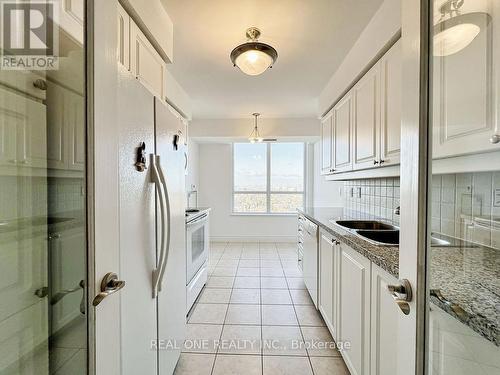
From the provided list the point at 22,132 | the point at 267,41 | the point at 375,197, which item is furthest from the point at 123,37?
the point at 375,197

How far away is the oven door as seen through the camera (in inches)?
91.2

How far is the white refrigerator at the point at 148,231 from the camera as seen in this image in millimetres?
969

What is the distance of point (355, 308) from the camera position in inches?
55.4

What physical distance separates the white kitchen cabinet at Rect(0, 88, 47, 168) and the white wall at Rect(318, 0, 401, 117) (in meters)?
1.91

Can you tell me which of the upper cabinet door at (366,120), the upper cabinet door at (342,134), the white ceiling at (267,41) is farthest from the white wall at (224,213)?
the upper cabinet door at (366,120)

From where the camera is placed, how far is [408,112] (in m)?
0.79

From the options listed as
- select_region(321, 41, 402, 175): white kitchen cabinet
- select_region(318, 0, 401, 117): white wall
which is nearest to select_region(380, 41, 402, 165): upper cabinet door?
select_region(321, 41, 402, 175): white kitchen cabinet

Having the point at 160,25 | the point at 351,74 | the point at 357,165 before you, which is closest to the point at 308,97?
the point at 351,74

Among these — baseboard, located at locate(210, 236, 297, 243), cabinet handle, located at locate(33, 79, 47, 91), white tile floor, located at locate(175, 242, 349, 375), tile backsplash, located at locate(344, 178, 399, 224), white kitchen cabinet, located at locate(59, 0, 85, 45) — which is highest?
white kitchen cabinet, located at locate(59, 0, 85, 45)

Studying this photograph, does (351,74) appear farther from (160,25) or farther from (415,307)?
(415,307)

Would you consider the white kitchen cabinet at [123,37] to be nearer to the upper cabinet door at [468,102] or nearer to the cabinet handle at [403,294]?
the upper cabinet door at [468,102]

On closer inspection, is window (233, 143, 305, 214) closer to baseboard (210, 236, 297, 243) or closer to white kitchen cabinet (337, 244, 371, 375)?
baseboard (210, 236, 297, 243)

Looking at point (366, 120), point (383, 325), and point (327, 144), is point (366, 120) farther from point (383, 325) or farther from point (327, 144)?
point (383, 325)

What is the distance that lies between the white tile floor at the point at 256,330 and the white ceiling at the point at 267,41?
8.61ft
